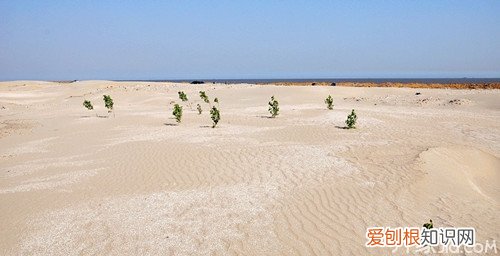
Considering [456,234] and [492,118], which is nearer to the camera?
[456,234]

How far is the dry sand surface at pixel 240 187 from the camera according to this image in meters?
6.45

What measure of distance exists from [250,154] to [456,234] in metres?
6.90

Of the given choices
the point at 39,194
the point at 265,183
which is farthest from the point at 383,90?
the point at 39,194

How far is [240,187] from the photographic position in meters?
8.99

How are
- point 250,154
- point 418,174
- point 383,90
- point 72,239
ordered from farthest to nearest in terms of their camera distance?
1. point 383,90
2. point 250,154
3. point 418,174
4. point 72,239

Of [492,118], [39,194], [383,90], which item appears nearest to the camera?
[39,194]

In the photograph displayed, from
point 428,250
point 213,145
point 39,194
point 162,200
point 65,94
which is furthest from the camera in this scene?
point 65,94

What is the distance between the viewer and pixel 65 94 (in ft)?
157

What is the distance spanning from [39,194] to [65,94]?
4398 cm

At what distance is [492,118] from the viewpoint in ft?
68.4

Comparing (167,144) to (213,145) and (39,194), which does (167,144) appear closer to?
(213,145)

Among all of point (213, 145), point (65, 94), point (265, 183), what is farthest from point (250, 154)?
point (65, 94)

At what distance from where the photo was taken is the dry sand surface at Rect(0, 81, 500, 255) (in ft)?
21.2

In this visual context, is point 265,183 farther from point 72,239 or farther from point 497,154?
point 497,154
